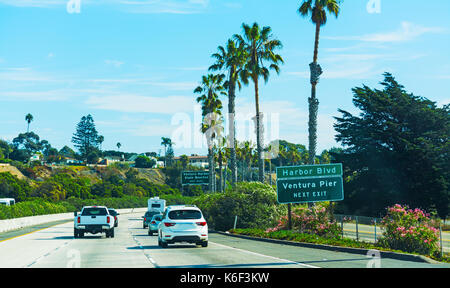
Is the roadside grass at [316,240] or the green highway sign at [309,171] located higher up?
the green highway sign at [309,171]

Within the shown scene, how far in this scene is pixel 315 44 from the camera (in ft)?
128

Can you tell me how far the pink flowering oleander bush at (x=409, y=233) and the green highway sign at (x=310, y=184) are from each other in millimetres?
7609

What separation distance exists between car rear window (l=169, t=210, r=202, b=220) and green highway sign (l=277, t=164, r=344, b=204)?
8.12 metres

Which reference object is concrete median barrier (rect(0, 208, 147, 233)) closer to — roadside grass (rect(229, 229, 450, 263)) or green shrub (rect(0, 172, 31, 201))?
green shrub (rect(0, 172, 31, 201))

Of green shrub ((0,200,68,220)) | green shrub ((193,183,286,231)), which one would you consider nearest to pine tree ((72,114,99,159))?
green shrub ((0,200,68,220))

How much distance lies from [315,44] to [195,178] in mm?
43668

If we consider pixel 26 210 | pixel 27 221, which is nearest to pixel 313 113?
pixel 27 221

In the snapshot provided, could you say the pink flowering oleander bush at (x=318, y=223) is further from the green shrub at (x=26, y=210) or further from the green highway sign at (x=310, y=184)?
the green shrub at (x=26, y=210)

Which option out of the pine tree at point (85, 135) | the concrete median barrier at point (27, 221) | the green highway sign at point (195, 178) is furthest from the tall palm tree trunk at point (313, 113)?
the pine tree at point (85, 135)

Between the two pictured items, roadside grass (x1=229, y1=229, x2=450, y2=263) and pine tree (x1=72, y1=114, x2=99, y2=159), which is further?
pine tree (x1=72, y1=114, x2=99, y2=159)

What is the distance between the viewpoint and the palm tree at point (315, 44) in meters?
37.7

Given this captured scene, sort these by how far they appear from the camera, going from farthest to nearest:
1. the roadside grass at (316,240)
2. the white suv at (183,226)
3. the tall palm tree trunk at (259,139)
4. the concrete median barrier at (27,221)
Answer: the concrete median barrier at (27,221) → the tall palm tree trunk at (259,139) → the white suv at (183,226) → the roadside grass at (316,240)

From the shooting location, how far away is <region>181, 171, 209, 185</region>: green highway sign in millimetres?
79375
